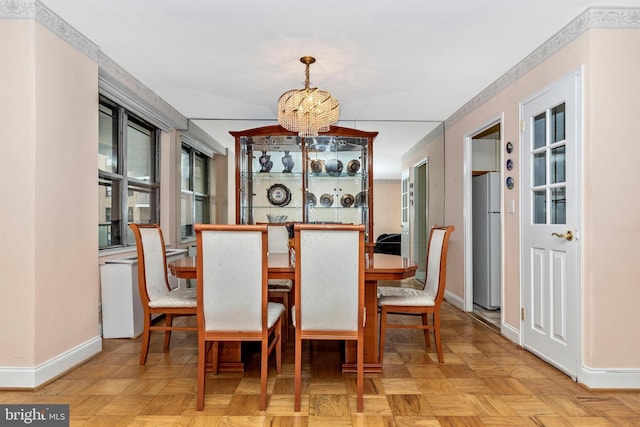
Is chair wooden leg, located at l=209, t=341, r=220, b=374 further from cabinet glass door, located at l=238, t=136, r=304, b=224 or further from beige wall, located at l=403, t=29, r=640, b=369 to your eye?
cabinet glass door, located at l=238, t=136, r=304, b=224

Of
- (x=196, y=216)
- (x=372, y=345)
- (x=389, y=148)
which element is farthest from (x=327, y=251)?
(x=389, y=148)

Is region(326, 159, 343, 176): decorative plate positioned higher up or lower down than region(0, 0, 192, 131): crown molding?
lower down

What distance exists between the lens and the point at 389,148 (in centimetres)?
652

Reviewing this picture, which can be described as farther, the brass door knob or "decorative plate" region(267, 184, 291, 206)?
"decorative plate" region(267, 184, 291, 206)

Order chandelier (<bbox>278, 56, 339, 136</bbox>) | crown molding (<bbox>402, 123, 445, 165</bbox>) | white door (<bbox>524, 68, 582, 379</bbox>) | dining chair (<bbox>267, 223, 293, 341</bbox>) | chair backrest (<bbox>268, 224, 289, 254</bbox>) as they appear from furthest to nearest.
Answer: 1. crown molding (<bbox>402, 123, 445, 165</bbox>)
2. chair backrest (<bbox>268, 224, 289, 254</bbox>)
3. dining chair (<bbox>267, 223, 293, 341</bbox>)
4. chandelier (<bbox>278, 56, 339, 136</bbox>)
5. white door (<bbox>524, 68, 582, 379</bbox>)

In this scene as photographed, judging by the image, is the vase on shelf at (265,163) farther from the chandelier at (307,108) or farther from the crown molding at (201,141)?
the chandelier at (307,108)

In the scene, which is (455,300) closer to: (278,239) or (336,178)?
(336,178)

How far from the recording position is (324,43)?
286 cm

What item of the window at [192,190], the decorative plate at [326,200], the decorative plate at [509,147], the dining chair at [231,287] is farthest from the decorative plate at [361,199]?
the dining chair at [231,287]

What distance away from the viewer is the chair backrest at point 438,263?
280 cm

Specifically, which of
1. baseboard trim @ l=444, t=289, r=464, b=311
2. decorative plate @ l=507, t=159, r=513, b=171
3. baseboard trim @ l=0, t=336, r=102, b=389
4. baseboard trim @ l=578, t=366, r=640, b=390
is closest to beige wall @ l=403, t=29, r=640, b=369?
baseboard trim @ l=578, t=366, r=640, b=390

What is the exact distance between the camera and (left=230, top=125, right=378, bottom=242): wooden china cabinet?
16.5ft

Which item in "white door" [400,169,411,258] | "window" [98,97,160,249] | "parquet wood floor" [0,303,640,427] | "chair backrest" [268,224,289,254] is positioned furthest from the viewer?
"white door" [400,169,411,258]

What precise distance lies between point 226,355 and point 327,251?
1.12 m
